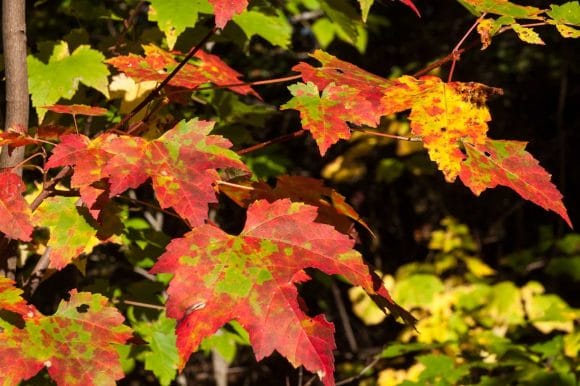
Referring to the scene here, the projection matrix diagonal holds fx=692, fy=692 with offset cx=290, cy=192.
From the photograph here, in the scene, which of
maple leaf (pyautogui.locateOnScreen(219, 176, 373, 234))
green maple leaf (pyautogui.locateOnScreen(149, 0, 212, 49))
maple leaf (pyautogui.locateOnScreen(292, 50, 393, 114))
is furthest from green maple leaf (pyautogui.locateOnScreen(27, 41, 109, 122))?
maple leaf (pyautogui.locateOnScreen(292, 50, 393, 114))

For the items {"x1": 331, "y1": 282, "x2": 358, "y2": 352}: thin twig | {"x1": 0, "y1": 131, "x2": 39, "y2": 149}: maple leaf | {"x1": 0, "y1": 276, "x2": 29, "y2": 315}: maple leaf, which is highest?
{"x1": 0, "y1": 131, "x2": 39, "y2": 149}: maple leaf

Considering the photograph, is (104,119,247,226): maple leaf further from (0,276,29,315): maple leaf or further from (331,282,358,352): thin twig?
(331,282,358,352): thin twig

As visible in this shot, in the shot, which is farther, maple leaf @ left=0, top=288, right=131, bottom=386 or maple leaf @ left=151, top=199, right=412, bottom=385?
maple leaf @ left=0, top=288, right=131, bottom=386

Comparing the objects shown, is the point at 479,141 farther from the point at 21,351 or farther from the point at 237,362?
the point at 237,362

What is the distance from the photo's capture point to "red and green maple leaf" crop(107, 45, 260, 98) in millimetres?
1488

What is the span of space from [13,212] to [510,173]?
90cm

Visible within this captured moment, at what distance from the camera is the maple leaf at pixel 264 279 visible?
42.3 inches

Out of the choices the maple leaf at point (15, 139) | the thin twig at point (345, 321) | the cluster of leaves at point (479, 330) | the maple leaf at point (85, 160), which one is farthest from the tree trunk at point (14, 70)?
the thin twig at point (345, 321)

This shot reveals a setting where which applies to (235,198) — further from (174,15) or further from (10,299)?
(174,15)

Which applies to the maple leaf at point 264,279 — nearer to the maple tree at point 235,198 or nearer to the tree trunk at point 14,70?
the maple tree at point 235,198

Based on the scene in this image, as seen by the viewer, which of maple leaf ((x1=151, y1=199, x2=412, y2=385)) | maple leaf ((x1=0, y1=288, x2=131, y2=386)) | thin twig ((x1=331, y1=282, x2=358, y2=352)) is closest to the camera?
maple leaf ((x1=151, y1=199, x2=412, y2=385))

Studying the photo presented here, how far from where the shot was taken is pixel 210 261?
1153 millimetres

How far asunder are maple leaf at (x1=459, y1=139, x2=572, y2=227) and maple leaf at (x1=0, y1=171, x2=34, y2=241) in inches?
30.4

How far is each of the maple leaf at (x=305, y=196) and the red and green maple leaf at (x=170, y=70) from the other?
235 millimetres
